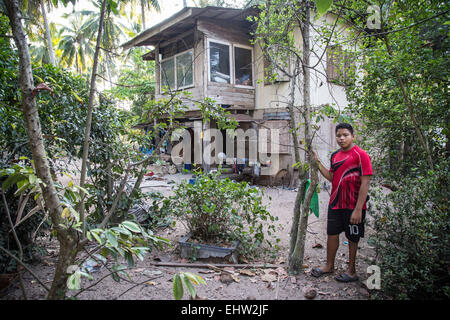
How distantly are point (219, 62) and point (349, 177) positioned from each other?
848 cm

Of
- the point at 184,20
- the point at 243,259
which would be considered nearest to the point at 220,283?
the point at 243,259

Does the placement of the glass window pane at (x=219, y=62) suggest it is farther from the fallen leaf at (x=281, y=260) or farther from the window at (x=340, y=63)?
the fallen leaf at (x=281, y=260)

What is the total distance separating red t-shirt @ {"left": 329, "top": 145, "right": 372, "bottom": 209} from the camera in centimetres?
285

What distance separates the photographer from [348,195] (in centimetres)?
290

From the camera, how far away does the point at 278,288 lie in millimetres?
2832

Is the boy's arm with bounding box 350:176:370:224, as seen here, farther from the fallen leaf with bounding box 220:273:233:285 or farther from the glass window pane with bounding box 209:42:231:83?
the glass window pane with bounding box 209:42:231:83

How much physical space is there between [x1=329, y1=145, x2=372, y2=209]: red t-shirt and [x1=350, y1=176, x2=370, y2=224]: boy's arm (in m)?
0.08

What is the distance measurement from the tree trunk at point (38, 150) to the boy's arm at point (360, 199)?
2.60 m

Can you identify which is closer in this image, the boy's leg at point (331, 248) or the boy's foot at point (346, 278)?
the boy's foot at point (346, 278)

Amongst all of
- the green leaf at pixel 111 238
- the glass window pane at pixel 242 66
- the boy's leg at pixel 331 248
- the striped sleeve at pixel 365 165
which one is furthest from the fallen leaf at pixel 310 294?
the glass window pane at pixel 242 66

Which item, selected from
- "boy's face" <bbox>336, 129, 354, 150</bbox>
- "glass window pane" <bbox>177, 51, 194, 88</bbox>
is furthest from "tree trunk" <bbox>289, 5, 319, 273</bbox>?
"glass window pane" <bbox>177, 51, 194, 88</bbox>

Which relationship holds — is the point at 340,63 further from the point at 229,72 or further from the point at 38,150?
the point at 229,72

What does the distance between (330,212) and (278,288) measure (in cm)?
103

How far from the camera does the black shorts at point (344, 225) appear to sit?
2.86 metres
